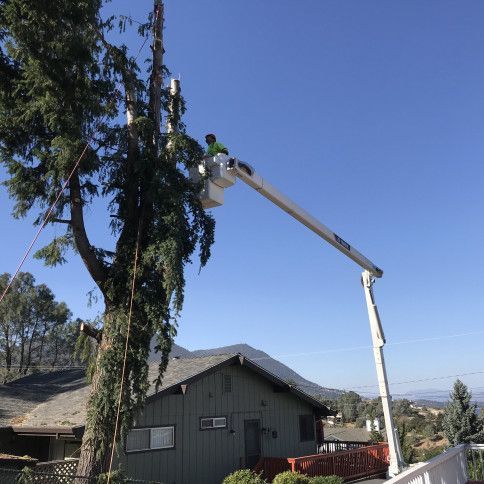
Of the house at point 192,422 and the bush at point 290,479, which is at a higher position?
the house at point 192,422

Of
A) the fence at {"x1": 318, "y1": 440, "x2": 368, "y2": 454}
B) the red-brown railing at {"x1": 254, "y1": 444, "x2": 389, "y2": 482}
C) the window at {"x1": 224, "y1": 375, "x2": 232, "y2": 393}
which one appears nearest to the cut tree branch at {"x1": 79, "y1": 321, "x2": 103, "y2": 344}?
the red-brown railing at {"x1": 254, "y1": 444, "x2": 389, "y2": 482}

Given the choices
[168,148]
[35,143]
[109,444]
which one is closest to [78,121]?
[35,143]

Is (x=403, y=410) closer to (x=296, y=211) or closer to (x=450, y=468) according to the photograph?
(x=296, y=211)

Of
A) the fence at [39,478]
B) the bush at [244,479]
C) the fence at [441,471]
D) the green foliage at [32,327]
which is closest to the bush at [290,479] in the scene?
the bush at [244,479]

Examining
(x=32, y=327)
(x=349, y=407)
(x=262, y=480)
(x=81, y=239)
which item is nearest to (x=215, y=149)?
(x=81, y=239)

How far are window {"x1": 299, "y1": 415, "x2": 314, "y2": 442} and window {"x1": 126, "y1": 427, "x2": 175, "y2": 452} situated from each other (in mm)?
6306

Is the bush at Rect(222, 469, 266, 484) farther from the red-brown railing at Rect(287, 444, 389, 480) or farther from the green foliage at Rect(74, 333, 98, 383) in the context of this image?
the green foliage at Rect(74, 333, 98, 383)

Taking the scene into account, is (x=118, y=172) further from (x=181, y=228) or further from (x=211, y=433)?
(x=211, y=433)

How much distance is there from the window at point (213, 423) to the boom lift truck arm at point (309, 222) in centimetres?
555

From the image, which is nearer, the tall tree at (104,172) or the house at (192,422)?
the tall tree at (104,172)

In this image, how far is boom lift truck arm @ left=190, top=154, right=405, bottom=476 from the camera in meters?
9.19

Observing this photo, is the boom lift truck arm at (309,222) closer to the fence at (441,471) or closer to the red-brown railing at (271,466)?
the fence at (441,471)

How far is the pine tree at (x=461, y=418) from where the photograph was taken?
27844 millimetres

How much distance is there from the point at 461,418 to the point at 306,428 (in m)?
13.2
